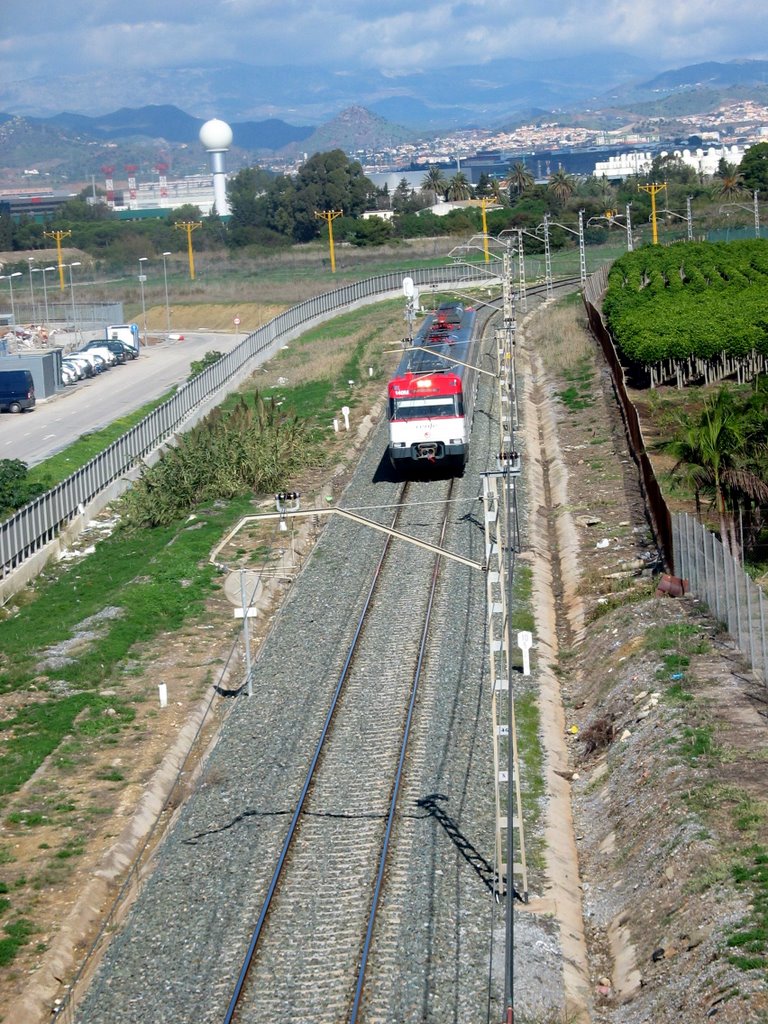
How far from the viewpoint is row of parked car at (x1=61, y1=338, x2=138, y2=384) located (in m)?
75.1

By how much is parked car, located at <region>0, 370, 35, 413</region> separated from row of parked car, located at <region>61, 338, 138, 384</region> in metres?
8.12

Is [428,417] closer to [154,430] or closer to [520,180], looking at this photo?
[154,430]

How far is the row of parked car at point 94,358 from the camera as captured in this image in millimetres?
75062

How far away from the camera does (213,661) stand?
2722 centimetres

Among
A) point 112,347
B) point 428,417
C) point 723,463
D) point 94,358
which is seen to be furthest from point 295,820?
point 112,347

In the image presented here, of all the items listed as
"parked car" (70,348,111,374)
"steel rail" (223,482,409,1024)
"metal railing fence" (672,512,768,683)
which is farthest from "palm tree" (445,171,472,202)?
"metal railing fence" (672,512,768,683)

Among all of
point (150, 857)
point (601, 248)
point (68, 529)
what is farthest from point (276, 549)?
point (601, 248)

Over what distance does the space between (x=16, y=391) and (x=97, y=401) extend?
4.02 m

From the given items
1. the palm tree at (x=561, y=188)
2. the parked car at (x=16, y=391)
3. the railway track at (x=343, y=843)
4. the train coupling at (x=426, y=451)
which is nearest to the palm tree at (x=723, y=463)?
the railway track at (x=343, y=843)

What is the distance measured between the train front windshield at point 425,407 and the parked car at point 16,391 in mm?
32122

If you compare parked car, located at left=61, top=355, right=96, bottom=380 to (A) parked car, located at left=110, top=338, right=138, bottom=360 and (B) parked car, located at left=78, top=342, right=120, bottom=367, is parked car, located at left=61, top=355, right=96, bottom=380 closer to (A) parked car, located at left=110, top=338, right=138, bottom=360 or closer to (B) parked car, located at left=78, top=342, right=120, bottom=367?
(B) parked car, located at left=78, top=342, right=120, bottom=367

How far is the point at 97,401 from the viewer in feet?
223

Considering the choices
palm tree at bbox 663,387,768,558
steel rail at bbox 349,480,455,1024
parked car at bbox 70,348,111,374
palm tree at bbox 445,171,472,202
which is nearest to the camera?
steel rail at bbox 349,480,455,1024

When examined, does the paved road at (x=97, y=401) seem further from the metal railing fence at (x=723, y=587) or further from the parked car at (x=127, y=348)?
the metal railing fence at (x=723, y=587)
